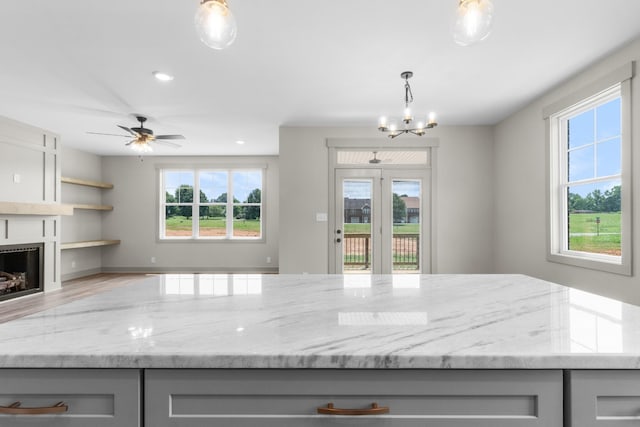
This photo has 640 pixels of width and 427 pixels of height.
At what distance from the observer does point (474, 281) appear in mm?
1560

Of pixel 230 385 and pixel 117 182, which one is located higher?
pixel 117 182

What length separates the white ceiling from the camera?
2.45 meters

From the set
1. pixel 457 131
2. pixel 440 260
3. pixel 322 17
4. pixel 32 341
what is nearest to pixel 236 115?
pixel 322 17

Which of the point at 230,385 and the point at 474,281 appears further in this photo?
the point at 474,281

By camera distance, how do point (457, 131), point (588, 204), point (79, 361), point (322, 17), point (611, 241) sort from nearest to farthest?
point (79, 361) → point (322, 17) → point (611, 241) → point (588, 204) → point (457, 131)

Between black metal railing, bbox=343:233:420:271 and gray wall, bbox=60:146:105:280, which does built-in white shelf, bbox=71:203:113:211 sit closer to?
gray wall, bbox=60:146:105:280

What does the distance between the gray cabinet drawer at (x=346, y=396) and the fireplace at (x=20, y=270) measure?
18.6 feet

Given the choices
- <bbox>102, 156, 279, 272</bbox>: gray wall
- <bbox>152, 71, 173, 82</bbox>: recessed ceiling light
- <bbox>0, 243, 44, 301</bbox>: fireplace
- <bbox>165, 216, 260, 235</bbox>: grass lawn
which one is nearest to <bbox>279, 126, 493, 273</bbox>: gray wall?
<bbox>152, 71, 173, 82</bbox>: recessed ceiling light

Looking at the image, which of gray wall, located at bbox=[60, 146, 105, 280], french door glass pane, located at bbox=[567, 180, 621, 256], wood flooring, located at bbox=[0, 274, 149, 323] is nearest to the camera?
french door glass pane, located at bbox=[567, 180, 621, 256]

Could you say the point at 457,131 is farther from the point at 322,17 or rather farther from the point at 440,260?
the point at 322,17

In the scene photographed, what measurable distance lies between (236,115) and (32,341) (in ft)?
14.5

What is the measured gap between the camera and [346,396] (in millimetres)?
733

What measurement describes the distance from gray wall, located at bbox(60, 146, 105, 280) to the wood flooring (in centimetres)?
29

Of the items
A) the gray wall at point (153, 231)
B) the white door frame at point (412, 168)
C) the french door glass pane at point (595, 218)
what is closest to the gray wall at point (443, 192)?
the white door frame at point (412, 168)
